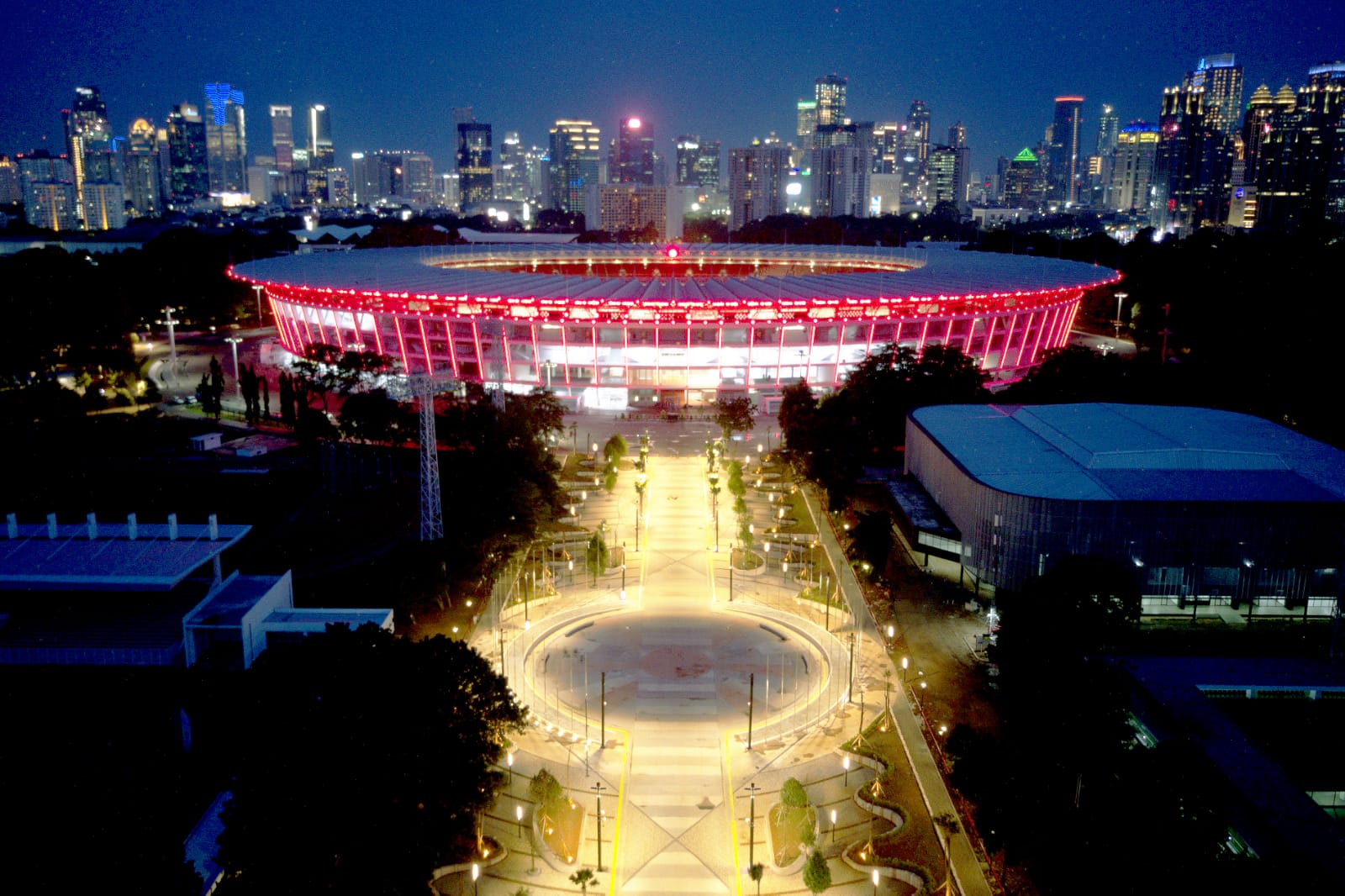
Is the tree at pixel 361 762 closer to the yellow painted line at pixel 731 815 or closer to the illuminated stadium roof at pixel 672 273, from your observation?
the yellow painted line at pixel 731 815

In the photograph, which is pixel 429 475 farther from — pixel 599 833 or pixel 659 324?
pixel 659 324

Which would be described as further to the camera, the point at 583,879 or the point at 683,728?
the point at 683,728

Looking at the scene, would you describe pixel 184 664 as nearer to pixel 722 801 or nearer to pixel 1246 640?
pixel 722 801

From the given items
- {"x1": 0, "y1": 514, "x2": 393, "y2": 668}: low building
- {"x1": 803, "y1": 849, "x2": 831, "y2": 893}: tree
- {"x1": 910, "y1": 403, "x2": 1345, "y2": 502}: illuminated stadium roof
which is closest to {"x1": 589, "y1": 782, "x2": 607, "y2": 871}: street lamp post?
{"x1": 803, "y1": 849, "x2": 831, "y2": 893}: tree

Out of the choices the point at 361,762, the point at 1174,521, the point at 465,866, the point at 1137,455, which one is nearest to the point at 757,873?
the point at 465,866

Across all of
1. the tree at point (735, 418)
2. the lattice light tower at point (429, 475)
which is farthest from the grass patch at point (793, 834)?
the tree at point (735, 418)

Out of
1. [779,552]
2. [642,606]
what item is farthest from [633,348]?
[642,606]
